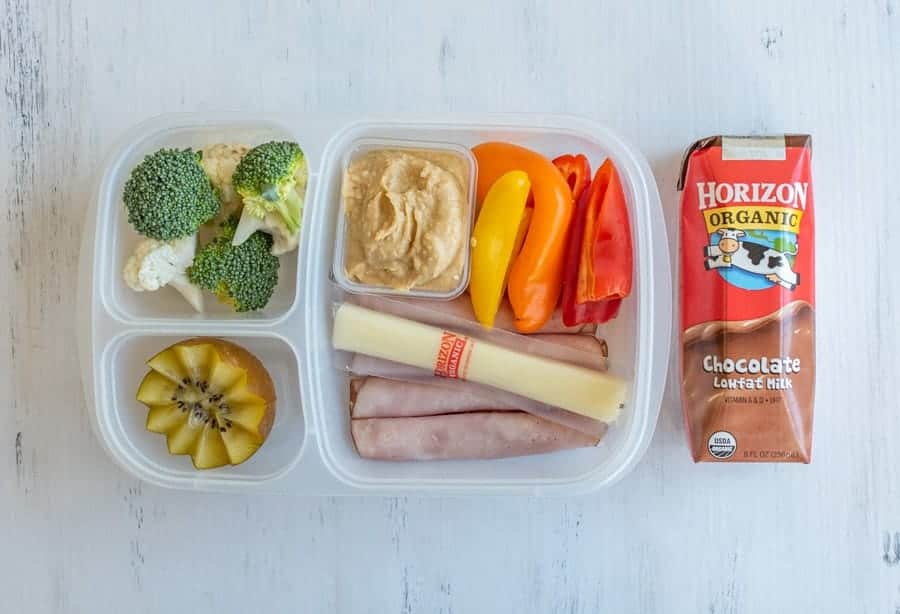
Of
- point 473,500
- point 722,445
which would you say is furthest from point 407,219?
point 722,445

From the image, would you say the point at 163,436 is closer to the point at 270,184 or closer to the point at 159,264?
the point at 159,264

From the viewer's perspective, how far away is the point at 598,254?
4.14 feet

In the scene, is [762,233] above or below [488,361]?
above

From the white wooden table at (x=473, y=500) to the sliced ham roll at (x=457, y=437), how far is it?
4.8 inches

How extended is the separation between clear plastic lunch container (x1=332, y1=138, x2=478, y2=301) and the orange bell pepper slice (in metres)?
0.06

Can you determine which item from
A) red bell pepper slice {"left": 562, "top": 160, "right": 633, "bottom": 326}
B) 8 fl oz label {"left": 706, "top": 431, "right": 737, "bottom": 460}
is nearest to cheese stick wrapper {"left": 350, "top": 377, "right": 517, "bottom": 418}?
red bell pepper slice {"left": 562, "top": 160, "right": 633, "bottom": 326}

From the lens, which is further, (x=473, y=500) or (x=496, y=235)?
(x=473, y=500)

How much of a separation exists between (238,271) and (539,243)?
465 millimetres

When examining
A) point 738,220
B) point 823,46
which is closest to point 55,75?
point 738,220

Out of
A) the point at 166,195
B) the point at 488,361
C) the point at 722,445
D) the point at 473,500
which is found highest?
the point at 166,195

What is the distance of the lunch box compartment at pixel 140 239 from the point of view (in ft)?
4.27

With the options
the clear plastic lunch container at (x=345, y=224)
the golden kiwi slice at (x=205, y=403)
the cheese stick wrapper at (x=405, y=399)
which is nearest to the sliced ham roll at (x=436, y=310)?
the clear plastic lunch container at (x=345, y=224)

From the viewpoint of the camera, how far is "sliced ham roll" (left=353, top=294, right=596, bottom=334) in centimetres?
129

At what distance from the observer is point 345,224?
51.1 inches
